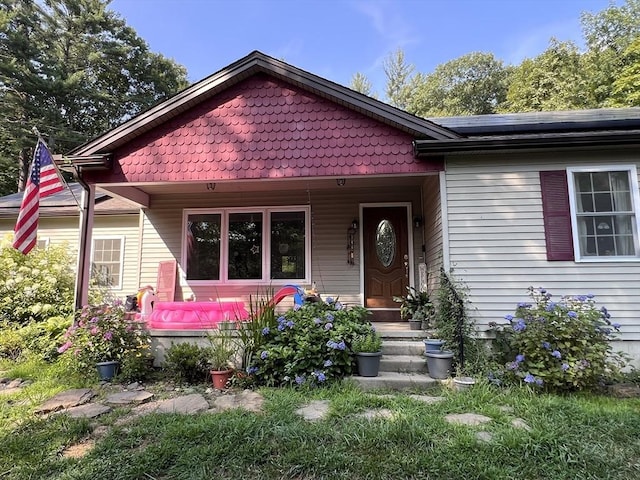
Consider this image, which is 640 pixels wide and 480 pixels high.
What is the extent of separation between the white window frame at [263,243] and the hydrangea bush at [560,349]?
4040mm

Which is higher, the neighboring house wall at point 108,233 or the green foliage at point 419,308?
the neighboring house wall at point 108,233

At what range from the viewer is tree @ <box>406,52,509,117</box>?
2589cm

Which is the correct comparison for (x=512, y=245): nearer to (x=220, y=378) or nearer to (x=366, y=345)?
(x=366, y=345)

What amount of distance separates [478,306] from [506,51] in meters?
27.9

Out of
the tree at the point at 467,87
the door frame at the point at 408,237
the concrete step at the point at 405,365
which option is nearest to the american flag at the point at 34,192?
the door frame at the point at 408,237

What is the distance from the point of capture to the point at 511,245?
5246mm

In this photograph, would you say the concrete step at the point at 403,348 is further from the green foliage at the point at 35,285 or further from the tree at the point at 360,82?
the tree at the point at 360,82

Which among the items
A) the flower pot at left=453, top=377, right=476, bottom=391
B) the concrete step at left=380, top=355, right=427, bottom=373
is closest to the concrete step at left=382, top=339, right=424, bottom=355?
the concrete step at left=380, top=355, right=427, bottom=373

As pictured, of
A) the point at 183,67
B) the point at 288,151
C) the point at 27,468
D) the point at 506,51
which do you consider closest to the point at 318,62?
the point at 183,67

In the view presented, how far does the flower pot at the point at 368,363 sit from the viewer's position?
14.5 ft

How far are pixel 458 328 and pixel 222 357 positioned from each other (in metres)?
3.00

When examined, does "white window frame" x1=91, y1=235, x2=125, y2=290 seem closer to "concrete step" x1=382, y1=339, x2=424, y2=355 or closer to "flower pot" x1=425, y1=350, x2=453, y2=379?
"concrete step" x1=382, y1=339, x2=424, y2=355

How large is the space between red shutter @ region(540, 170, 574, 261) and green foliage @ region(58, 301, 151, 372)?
229 inches

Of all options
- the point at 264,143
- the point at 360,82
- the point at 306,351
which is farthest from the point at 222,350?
the point at 360,82
